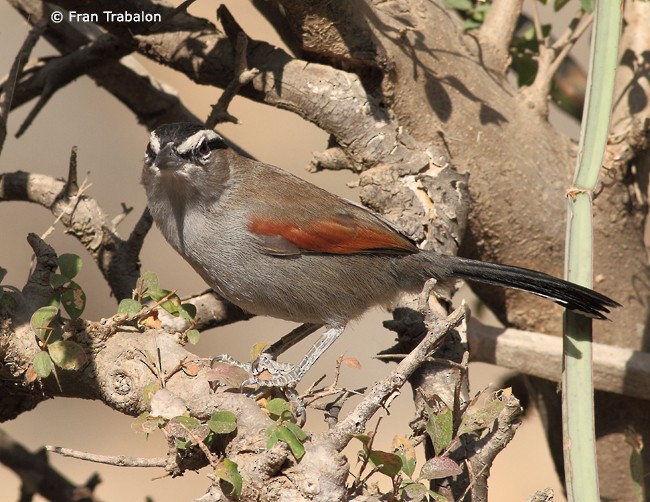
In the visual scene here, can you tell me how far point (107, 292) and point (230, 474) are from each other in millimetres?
6108

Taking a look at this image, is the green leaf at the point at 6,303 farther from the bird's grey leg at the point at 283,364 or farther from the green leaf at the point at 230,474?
the green leaf at the point at 230,474

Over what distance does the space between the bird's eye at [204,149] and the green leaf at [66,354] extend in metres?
1.09

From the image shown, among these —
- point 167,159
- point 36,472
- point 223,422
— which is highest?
point 167,159

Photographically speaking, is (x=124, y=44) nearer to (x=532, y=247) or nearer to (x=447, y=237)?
(x=447, y=237)

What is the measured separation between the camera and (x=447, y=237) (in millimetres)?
3236

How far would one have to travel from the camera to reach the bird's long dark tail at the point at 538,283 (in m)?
2.75

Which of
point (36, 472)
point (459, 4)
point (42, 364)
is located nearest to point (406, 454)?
point (42, 364)

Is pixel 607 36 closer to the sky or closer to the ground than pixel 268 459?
closer to the sky

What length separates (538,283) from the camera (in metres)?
3.08

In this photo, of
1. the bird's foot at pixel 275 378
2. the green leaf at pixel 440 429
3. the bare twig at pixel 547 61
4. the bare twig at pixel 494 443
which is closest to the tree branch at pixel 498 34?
the bare twig at pixel 547 61

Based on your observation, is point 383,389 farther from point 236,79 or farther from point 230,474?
point 236,79

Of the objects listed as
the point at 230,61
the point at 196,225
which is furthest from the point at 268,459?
the point at 230,61

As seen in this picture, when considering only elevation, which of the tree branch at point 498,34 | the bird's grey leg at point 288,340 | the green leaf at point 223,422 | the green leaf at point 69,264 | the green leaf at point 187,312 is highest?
the tree branch at point 498,34

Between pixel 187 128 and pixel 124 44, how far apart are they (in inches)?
29.7
